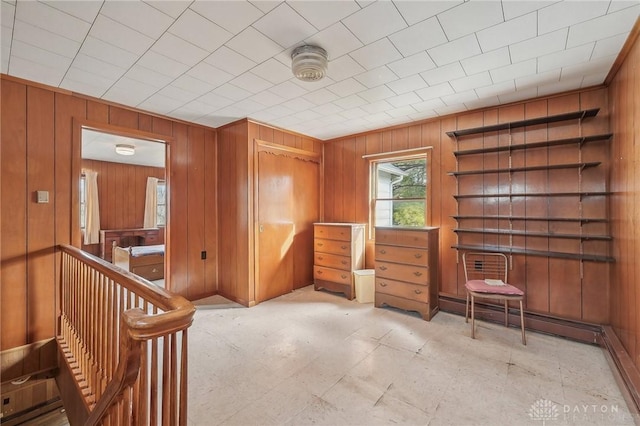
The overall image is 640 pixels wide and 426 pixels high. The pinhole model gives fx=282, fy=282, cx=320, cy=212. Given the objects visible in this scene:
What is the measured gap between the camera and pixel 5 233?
251 cm

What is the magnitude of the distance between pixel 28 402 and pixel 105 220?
15.0 feet

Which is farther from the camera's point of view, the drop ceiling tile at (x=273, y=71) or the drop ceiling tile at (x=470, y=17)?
the drop ceiling tile at (x=273, y=71)

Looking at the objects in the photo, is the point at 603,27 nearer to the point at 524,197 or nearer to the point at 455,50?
the point at 455,50

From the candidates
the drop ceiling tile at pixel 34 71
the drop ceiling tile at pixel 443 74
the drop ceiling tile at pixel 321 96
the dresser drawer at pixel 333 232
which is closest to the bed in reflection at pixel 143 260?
the dresser drawer at pixel 333 232

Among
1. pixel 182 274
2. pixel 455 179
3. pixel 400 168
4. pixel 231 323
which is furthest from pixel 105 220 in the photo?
pixel 455 179

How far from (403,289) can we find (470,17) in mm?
2748

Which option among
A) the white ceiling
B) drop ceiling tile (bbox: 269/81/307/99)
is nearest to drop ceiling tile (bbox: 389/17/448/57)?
the white ceiling

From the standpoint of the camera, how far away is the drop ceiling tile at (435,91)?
2.80 meters

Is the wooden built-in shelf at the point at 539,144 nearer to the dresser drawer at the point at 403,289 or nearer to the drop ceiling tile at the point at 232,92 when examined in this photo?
the dresser drawer at the point at 403,289

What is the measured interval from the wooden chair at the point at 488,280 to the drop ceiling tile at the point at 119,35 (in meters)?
3.53

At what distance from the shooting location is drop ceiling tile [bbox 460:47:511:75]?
2.20 metres

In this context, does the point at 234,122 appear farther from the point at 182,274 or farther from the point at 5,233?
the point at 5,233

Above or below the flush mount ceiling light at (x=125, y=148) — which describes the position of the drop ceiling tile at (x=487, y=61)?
above

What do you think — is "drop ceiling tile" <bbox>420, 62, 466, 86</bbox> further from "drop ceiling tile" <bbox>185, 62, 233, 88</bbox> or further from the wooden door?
the wooden door
